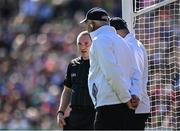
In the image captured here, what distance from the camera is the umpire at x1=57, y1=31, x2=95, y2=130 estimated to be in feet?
19.3

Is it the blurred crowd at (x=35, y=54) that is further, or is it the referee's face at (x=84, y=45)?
the blurred crowd at (x=35, y=54)

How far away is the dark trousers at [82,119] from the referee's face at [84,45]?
1.71 feet

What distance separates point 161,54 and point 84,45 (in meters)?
1.56

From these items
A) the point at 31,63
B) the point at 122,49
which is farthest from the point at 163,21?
the point at 31,63

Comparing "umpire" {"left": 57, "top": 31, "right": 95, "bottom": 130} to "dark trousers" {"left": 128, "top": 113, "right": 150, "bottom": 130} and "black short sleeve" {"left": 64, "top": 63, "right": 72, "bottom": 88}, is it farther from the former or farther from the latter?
"dark trousers" {"left": 128, "top": 113, "right": 150, "bottom": 130}

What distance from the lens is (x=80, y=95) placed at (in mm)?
5902

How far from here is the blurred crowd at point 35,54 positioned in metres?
10.2

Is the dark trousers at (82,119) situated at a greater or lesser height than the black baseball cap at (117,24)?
lesser

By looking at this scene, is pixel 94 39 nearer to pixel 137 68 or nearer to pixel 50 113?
pixel 137 68

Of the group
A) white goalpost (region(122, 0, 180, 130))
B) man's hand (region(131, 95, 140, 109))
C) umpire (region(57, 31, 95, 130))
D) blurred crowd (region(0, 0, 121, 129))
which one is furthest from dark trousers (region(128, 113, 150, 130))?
blurred crowd (region(0, 0, 121, 129))

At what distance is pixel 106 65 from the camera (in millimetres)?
4719

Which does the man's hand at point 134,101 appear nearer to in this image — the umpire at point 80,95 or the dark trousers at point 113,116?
the dark trousers at point 113,116

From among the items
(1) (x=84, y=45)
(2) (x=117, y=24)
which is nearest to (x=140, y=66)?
(2) (x=117, y=24)

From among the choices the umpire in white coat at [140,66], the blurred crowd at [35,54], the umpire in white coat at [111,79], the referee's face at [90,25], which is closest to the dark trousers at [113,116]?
the umpire in white coat at [111,79]
